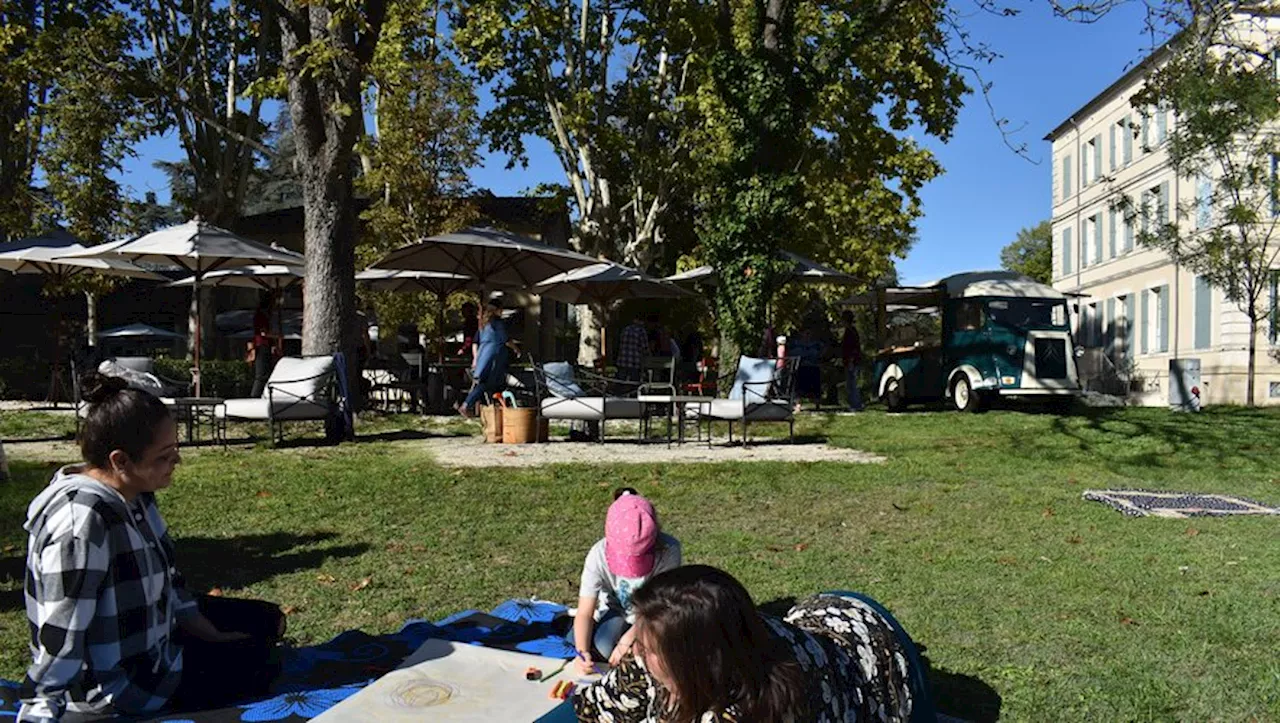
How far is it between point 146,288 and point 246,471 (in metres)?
31.0

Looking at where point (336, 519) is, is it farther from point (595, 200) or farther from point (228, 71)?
point (228, 71)

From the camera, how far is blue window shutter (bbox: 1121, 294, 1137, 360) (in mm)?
37188

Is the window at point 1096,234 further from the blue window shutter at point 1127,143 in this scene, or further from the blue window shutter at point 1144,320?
the blue window shutter at point 1144,320

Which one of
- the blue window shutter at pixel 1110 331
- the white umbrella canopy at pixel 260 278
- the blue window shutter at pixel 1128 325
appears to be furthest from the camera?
the blue window shutter at pixel 1110 331

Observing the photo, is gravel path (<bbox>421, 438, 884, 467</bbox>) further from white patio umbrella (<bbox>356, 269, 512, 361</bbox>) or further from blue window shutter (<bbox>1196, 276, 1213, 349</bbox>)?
blue window shutter (<bbox>1196, 276, 1213, 349</bbox>)

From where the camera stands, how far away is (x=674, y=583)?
2.03 meters

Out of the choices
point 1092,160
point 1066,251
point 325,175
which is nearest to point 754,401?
point 325,175

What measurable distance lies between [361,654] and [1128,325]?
127 feet

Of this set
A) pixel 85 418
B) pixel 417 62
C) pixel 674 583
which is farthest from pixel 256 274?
pixel 674 583

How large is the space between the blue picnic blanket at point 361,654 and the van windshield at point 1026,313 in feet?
52.1

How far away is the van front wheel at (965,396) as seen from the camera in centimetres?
1856

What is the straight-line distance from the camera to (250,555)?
5.99 metres

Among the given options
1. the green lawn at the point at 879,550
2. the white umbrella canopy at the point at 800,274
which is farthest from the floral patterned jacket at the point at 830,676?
the white umbrella canopy at the point at 800,274

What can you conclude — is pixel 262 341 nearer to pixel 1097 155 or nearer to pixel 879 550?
pixel 879 550
